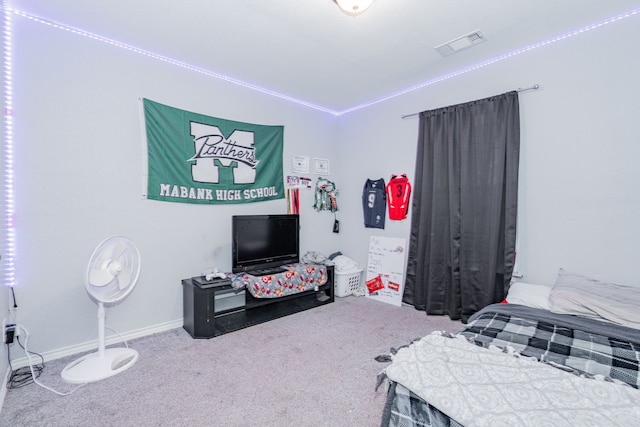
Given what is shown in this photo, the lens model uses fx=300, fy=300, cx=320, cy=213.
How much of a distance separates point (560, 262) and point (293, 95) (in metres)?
3.24

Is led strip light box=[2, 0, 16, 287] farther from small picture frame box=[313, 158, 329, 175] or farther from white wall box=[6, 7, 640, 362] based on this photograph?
small picture frame box=[313, 158, 329, 175]

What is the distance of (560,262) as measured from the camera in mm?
2527

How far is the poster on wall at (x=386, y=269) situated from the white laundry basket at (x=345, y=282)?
0.17 m

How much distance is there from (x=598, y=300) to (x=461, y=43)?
2.16m

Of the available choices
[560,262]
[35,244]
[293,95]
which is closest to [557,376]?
[560,262]

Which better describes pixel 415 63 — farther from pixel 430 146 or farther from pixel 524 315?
pixel 524 315

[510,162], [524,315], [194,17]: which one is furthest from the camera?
A: [510,162]

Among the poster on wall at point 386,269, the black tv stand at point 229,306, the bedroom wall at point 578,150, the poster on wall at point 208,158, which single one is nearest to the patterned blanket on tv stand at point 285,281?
the black tv stand at point 229,306

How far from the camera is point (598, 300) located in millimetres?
1903

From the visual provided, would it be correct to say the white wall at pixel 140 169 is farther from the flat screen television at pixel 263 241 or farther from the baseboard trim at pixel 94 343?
the flat screen television at pixel 263 241

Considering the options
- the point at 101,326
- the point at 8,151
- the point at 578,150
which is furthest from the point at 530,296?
the point at 8,151

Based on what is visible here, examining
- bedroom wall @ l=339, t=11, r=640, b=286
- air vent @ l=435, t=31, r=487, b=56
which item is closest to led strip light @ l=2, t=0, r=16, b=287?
air vent @ l=435, t=31, r=487, b=56

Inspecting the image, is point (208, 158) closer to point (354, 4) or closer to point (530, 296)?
point (354, 4)

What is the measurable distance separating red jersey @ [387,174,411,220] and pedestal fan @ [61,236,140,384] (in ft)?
8.98
